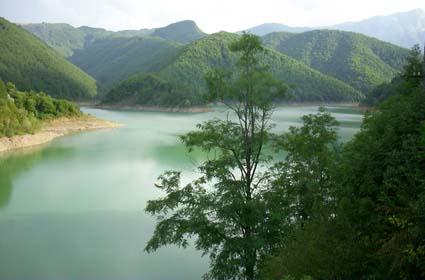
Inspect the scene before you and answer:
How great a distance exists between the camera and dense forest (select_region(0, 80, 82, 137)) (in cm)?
3042

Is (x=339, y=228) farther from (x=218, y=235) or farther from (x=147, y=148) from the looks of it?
(x=147, y=148)

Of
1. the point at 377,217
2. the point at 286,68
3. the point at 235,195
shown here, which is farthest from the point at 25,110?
the point at 286,68

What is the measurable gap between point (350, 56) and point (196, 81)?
140ft

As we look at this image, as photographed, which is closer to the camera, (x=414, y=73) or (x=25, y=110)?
(x=414, y=73)

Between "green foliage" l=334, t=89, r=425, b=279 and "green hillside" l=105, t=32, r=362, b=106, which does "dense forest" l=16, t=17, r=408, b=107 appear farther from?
"green foliage" l=334, t=89, r=425, b=279

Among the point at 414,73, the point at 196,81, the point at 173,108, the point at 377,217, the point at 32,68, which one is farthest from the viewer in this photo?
the point at 196,81

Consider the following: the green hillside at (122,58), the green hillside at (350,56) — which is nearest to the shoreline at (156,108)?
the green hillside at (122,58)

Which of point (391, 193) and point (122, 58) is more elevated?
point (122, 58)

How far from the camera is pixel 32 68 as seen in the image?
83.2 m

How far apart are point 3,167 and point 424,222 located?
24563 millimetres

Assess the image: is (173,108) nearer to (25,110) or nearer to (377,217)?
(25,110)

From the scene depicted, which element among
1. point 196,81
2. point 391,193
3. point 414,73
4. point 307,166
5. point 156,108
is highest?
point 196,81

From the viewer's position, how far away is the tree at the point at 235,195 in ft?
24.3

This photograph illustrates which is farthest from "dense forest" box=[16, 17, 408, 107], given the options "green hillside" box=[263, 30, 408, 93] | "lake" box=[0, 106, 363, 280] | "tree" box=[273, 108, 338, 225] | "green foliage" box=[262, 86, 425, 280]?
"green foliage" box=[262, 86, 425, 280]
